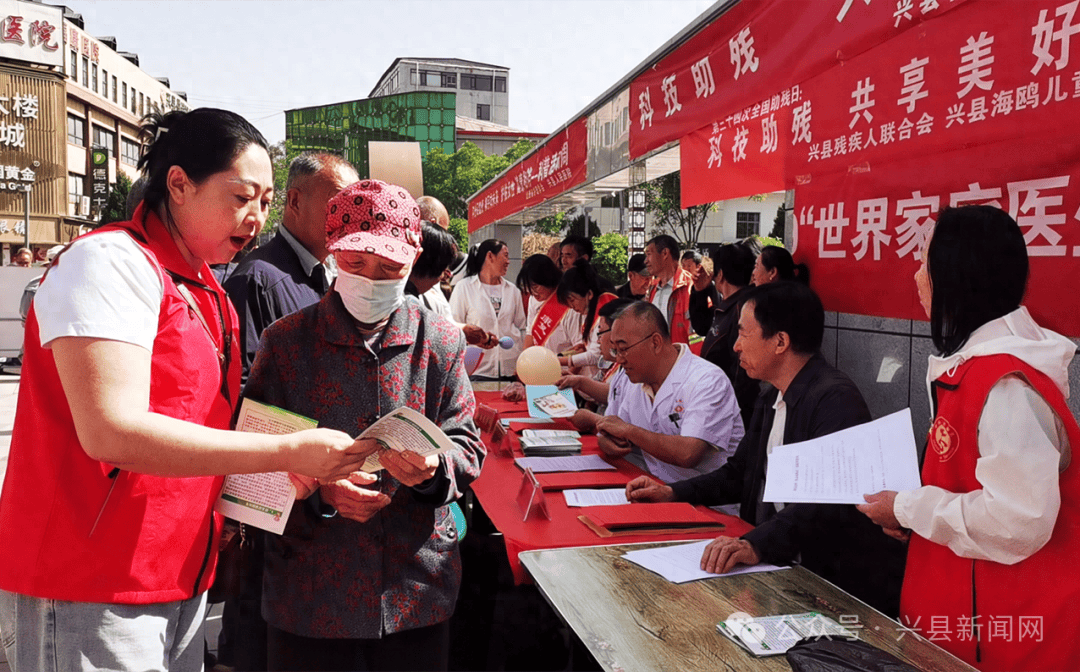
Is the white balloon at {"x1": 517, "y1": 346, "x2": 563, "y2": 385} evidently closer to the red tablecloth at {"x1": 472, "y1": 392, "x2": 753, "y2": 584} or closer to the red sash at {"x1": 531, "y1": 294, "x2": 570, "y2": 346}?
the red tablecloth at {"x1": 472, "y1": 392, "x2": 753, "y2": 584}

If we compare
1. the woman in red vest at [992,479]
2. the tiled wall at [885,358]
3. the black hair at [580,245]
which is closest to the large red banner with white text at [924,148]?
the tiled wall at [885,358]

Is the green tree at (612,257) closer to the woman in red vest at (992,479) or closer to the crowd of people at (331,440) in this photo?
the crowd of people at (331,440)

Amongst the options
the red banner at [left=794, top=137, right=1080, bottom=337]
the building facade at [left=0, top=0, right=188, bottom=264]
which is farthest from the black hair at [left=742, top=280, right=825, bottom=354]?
the building facade at [left=0, top=0, right=188, bottom=264]

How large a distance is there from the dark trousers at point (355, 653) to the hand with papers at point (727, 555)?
2.25 ft

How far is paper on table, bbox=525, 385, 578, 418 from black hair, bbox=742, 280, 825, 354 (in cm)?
147

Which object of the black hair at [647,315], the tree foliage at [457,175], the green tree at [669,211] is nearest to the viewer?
the black hair at [647,315]

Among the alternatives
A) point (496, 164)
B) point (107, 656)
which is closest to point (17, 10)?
point (496, 164)

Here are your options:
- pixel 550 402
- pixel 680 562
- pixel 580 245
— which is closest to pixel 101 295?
pixel 680 562

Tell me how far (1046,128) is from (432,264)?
86.7 inches

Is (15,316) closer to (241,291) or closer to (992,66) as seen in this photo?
(241,291)

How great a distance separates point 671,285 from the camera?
675 centimetres

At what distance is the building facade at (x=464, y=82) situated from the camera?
63.3 meters

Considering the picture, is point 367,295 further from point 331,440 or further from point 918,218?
point 918,218

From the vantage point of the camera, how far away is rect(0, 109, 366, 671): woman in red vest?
105 cm
